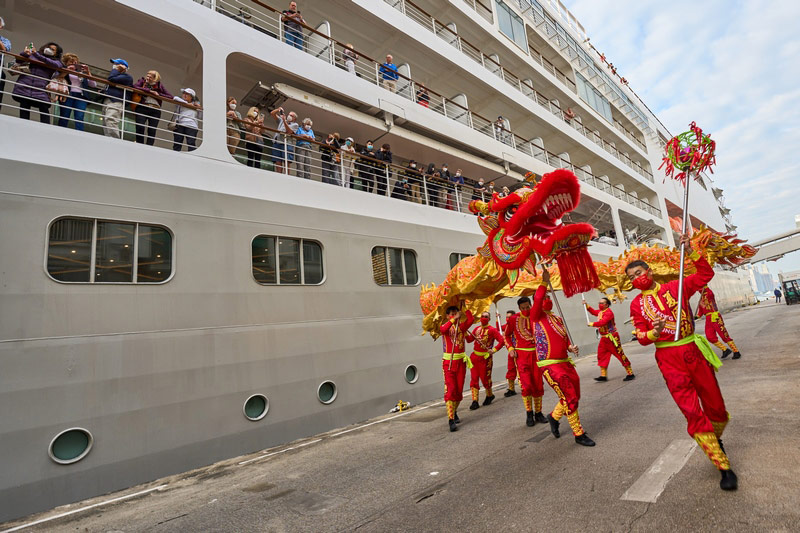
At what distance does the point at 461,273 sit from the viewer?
17.5ft

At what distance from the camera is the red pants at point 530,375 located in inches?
216

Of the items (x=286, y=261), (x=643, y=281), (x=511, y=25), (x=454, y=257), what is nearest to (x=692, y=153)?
(x=643, y=281)

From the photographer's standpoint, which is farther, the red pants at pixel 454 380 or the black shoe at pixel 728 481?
the red pants at pixel 454 380

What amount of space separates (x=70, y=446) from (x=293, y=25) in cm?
854

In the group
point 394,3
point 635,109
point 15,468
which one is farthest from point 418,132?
point 635,109

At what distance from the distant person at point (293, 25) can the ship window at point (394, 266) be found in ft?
15.7

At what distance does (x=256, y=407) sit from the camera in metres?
5.81

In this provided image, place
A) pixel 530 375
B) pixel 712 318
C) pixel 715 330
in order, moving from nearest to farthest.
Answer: pixel 530 375
pixel 712 318
pixel 715 330

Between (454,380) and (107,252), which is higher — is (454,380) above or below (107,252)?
below

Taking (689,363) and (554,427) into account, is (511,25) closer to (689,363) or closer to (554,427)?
(554,427)

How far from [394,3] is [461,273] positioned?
9.80 m

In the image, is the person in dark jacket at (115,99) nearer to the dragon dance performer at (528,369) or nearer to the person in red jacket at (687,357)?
the dragon dance performer at (528,369)

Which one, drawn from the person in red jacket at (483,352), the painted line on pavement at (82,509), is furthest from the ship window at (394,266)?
the painted line on pavement at (82,509)

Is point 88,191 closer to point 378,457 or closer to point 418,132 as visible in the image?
point 378,457
